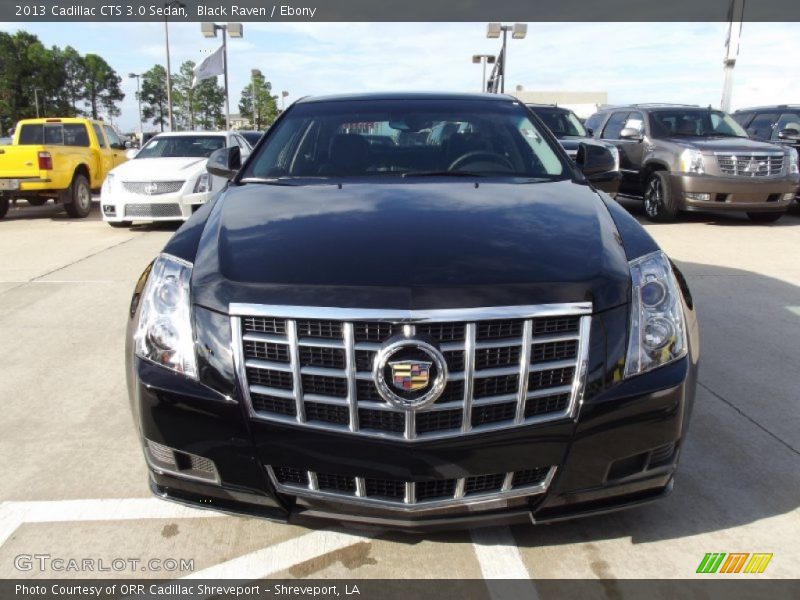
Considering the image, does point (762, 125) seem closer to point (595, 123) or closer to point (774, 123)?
point (774, 123)

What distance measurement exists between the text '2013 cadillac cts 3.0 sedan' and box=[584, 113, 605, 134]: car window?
11.7 m

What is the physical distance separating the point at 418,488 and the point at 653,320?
974 mm

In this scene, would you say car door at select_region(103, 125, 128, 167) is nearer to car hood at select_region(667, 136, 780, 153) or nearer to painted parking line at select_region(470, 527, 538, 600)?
car hood at select_region(667, 136, 780, 153)

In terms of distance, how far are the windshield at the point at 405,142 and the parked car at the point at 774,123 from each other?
953cm

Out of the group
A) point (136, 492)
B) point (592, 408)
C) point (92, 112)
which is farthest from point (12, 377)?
point (92, 112)

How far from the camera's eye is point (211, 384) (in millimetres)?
2307

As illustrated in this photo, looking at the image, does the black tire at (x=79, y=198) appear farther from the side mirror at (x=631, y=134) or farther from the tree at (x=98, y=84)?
the tree at (x=98, y=84)

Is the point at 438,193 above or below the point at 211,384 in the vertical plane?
above

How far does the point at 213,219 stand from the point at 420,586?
1634mm

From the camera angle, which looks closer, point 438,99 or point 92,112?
point 438,99

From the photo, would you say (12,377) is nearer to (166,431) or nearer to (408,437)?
(166,431)

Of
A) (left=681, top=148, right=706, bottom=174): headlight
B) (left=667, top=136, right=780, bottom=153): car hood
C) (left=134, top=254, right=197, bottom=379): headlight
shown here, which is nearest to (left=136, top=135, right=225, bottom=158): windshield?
(left=681, top=148, right=706, bottom=174): headlight

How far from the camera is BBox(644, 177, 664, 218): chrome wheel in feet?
36.6

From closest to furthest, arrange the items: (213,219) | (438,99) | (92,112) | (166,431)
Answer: (166,431) → (213,219) → (438,99) → (92,112)
